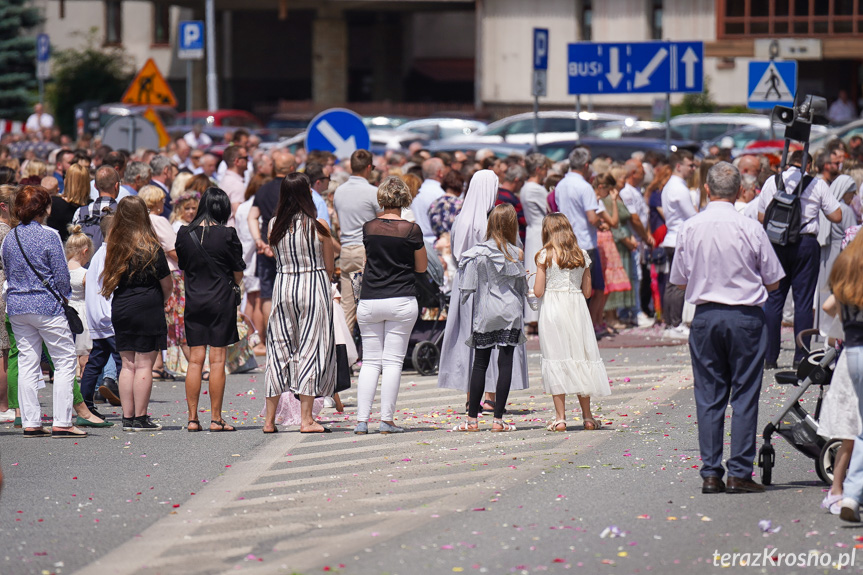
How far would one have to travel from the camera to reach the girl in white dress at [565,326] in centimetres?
995

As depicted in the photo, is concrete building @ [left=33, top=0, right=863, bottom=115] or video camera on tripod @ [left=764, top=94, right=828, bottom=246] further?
concrete building @ [left=33, top=0, right=863, bottom=115]

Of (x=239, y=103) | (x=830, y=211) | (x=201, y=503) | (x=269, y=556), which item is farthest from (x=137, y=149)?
(x=239, y=103)

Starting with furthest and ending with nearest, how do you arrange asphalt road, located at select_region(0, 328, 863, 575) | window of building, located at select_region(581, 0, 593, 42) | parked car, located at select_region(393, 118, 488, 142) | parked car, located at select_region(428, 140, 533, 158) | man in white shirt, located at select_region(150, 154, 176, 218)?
1. window of building, located at select_region(581, 0, 593, 42)
2. parked car, located at select_region(393, 118, 488, 142)
3. parked car, located at select_region(428, 140, 533, 158)
4. man in white shirt, located at select_region(150, 154, 176, 218)
5. asphalt road, located at select_region(0, 328, 863, 575)

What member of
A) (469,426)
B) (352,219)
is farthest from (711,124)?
(469,426)

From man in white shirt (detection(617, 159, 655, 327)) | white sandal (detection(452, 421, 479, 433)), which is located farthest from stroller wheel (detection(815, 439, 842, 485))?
man in white shirt (detection(617, 159, 655, 327))

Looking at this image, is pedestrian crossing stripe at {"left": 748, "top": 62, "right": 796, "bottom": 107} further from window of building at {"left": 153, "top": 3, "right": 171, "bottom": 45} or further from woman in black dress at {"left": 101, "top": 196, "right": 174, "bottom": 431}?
window of building at {"left": 153, "top": 3, "right": 171, "bottom": 45}

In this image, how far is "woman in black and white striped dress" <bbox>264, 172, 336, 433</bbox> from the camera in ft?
32.0

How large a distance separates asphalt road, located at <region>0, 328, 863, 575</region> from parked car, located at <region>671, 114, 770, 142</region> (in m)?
24.1

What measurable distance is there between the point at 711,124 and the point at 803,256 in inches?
885

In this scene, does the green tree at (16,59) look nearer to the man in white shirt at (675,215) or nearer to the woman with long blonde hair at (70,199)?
the man in white shirt at (675,215)

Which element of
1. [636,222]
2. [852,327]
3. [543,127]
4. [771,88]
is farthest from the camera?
→ [543,127]

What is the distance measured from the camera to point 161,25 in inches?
2217

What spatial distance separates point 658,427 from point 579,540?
11.1 ft

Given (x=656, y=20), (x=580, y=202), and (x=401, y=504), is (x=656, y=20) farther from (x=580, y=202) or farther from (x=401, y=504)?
(x=401, y=504)
